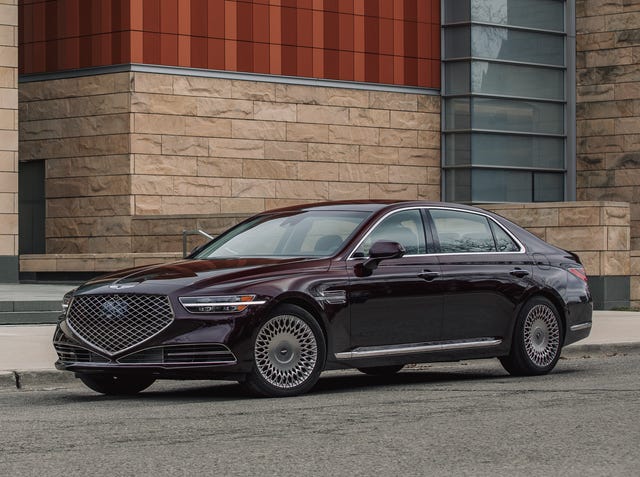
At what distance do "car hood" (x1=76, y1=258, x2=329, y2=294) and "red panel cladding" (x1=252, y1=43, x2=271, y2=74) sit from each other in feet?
68.4

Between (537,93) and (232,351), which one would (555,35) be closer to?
(537,93)

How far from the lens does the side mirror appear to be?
11.5m

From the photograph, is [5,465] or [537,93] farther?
[537,93]

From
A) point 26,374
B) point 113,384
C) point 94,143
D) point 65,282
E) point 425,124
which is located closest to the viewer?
point 113,384

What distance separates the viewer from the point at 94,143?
1204 inches

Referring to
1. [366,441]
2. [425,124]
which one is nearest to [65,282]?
[425,124]

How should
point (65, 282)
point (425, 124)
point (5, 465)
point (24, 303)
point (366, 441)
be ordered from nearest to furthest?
1. point (5, 465)
2. point (366, 441)
3. point (24, 303)
4. point (65, 282)
5. point (425, 124)

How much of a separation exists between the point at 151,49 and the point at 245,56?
2350mm

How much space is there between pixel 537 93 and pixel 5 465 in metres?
30.3

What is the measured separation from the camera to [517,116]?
36.2 meters

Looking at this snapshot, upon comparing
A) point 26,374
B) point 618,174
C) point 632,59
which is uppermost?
point 632,59

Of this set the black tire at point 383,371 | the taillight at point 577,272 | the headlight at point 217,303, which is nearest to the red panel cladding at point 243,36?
the black tire at point 383,371

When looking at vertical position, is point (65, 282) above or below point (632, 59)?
below

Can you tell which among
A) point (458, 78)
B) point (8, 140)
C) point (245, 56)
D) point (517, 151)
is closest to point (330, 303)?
point (8, 140)
